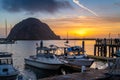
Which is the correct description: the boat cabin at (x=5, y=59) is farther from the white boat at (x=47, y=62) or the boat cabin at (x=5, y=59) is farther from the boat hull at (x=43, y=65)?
the white boat at (x=47, y=62)

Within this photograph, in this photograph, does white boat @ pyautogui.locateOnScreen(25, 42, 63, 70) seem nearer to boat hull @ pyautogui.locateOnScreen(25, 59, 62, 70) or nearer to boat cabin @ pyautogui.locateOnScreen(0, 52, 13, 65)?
boat hull @ pyautogui.locateOnScreen(25, 59, 62, 70)

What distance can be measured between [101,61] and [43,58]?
17370 millimetres

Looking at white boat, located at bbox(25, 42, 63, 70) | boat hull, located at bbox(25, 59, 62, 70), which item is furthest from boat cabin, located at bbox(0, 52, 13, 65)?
white boat, located at bbox(25, 42, 63, 70)

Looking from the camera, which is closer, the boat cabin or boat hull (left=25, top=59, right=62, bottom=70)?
the boat cabin

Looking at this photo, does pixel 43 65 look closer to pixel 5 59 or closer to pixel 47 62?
pixel 47 62

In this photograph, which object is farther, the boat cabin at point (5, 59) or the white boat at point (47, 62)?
the white boat at point (47, 62)

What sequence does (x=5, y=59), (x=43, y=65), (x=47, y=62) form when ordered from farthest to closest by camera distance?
(x=43, y=65) < (x=47, y=62) < (x=5, y=59)

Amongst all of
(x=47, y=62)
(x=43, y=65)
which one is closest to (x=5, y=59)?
(x=47, y=62)

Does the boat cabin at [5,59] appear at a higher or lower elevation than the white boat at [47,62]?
higher

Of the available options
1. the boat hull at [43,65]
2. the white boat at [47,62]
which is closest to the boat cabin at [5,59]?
the boat hull at [43,65]

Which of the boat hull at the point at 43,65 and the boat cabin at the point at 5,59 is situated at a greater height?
the boat cabin at the point at 5,59

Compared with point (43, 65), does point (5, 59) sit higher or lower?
higher

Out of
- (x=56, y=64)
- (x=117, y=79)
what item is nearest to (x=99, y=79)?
(x=117, y=79)

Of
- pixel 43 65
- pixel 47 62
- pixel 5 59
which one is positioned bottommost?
pixel 43 65
